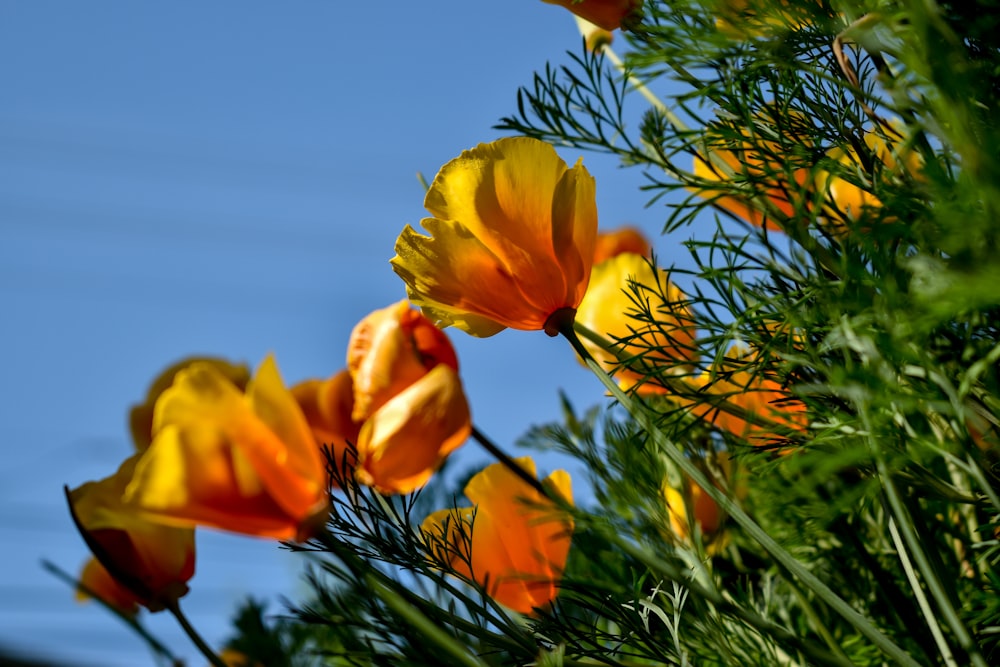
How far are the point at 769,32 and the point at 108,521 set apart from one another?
344 millimetres

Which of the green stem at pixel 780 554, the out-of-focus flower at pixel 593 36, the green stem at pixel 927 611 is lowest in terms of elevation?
the green stem at pixel 927 611

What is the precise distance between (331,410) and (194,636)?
0.44ft

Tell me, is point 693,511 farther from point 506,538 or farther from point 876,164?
point 876,164

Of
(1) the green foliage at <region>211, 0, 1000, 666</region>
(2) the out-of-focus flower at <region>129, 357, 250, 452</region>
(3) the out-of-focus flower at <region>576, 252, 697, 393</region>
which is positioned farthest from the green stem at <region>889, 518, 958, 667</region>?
(2) the out-of-focus flower at <region>129, 357, 250, 452</region>

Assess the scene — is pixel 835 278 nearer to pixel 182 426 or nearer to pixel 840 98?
pixel 840 98

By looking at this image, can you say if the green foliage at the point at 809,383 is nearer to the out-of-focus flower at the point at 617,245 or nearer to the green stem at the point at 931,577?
the green stem at the point at 931,577

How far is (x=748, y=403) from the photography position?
52 cm

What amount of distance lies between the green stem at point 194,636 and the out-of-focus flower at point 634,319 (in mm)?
235

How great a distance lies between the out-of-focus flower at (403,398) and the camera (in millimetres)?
446

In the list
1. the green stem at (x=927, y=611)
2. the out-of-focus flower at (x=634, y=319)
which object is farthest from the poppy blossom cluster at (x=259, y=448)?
the green stem at (x=927, y=611)

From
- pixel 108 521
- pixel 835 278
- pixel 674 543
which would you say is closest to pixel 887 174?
pixel 835 278

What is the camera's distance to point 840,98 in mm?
422

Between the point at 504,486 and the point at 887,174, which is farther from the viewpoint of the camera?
the point at 504,486

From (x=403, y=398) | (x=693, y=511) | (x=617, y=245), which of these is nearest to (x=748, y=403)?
(x=693, y=511)
